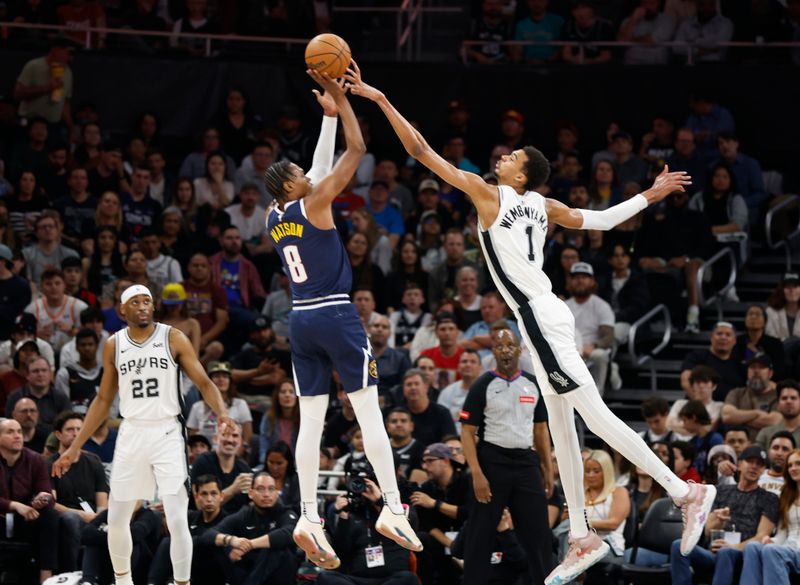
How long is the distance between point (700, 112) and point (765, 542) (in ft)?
25.9

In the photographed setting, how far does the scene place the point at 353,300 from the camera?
16703mm

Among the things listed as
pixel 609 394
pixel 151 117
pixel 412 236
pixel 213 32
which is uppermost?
pixel 213 32

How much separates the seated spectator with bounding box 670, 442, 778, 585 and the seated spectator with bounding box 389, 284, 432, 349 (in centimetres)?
472

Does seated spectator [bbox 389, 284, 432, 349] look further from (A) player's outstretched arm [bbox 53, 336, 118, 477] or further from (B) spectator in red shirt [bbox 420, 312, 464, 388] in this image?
(A) player's outstretched arm [bbox 53, 336, 118, 477]

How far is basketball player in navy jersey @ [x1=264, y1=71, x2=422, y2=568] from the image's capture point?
382 inches

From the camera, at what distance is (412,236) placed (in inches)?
711

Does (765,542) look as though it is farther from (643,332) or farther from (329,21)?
(329,21)

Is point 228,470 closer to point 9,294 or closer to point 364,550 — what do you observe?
point 364,550

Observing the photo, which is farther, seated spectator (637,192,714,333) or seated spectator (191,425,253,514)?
seated spectator (637,192,714,333)

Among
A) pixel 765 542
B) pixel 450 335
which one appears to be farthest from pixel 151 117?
pixel 765 542

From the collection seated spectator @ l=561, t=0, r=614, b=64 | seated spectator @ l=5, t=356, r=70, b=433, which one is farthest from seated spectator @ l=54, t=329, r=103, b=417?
seated spectator @ l=561, t=0, r=614, b=64

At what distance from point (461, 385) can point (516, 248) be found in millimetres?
5595

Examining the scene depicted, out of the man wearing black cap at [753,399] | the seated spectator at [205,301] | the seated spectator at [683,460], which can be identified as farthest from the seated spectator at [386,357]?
the man wearing black cap at [753,399]

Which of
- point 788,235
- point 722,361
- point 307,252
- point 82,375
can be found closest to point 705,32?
point 788,235
